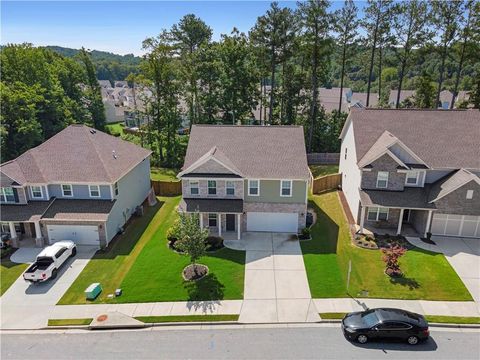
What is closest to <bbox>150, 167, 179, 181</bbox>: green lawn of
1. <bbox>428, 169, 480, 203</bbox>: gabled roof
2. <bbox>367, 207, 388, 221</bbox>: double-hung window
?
<bbox>367, 207, 388, 221</bbox>: double-hung window

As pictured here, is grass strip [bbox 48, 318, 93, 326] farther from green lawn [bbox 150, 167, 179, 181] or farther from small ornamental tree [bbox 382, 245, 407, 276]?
green lawn [bbox 150, 167, 179, 181]

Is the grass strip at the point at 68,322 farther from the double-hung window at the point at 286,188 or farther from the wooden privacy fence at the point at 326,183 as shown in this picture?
the wooden privacy fence at the point at 326,183

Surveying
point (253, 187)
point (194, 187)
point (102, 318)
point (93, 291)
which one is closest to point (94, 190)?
point (194, 187)

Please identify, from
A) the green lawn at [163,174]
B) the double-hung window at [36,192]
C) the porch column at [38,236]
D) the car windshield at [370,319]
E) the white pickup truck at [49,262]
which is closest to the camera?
the car windshield at [370,319]

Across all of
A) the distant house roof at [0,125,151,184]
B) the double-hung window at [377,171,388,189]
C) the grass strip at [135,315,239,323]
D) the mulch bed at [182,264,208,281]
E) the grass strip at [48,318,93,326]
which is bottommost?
the grass strip at [48,318,93,326]

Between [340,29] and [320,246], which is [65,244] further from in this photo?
[340,29]

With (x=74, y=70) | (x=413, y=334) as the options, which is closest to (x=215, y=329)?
(x=413, y=334)

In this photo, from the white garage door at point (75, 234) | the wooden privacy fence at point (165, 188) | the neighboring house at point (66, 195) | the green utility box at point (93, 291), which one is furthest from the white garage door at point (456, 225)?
the white garage door at point (75, 234)
